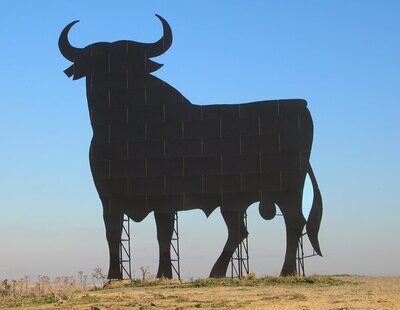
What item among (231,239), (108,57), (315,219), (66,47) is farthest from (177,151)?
(66,47)

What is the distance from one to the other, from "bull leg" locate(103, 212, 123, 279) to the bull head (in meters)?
3.86

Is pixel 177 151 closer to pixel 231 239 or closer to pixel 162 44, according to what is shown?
pixel 231 239

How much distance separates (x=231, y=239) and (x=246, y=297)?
4829 mm

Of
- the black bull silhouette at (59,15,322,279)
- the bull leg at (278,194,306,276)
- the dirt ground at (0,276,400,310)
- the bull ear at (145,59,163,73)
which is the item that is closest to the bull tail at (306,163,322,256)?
the black bull silhouette at (59,15,322,279)

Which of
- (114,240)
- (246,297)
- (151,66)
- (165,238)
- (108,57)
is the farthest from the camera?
(108,57)

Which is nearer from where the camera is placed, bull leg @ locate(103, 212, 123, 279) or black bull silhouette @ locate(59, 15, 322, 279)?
black bull silhouette @ locate(59, 15, 322, 279)

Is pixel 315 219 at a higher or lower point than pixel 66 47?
lower

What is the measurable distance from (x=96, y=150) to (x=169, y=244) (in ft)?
10.3

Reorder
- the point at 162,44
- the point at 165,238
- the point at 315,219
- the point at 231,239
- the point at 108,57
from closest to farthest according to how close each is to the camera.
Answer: the point at 315,219 < the point at 231,239 < the point at 165,238 < the point at 162,44 < the point at 108,57

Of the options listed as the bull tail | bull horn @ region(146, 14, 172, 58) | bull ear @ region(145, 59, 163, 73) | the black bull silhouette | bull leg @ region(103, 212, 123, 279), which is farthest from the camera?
bull ear @ region(145, 59, 163, 73)

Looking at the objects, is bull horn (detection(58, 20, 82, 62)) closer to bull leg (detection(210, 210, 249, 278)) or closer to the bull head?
the bull head

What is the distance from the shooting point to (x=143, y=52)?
20500 mm

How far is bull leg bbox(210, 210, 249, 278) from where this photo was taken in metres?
19.2

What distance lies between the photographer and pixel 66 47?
819 inches
